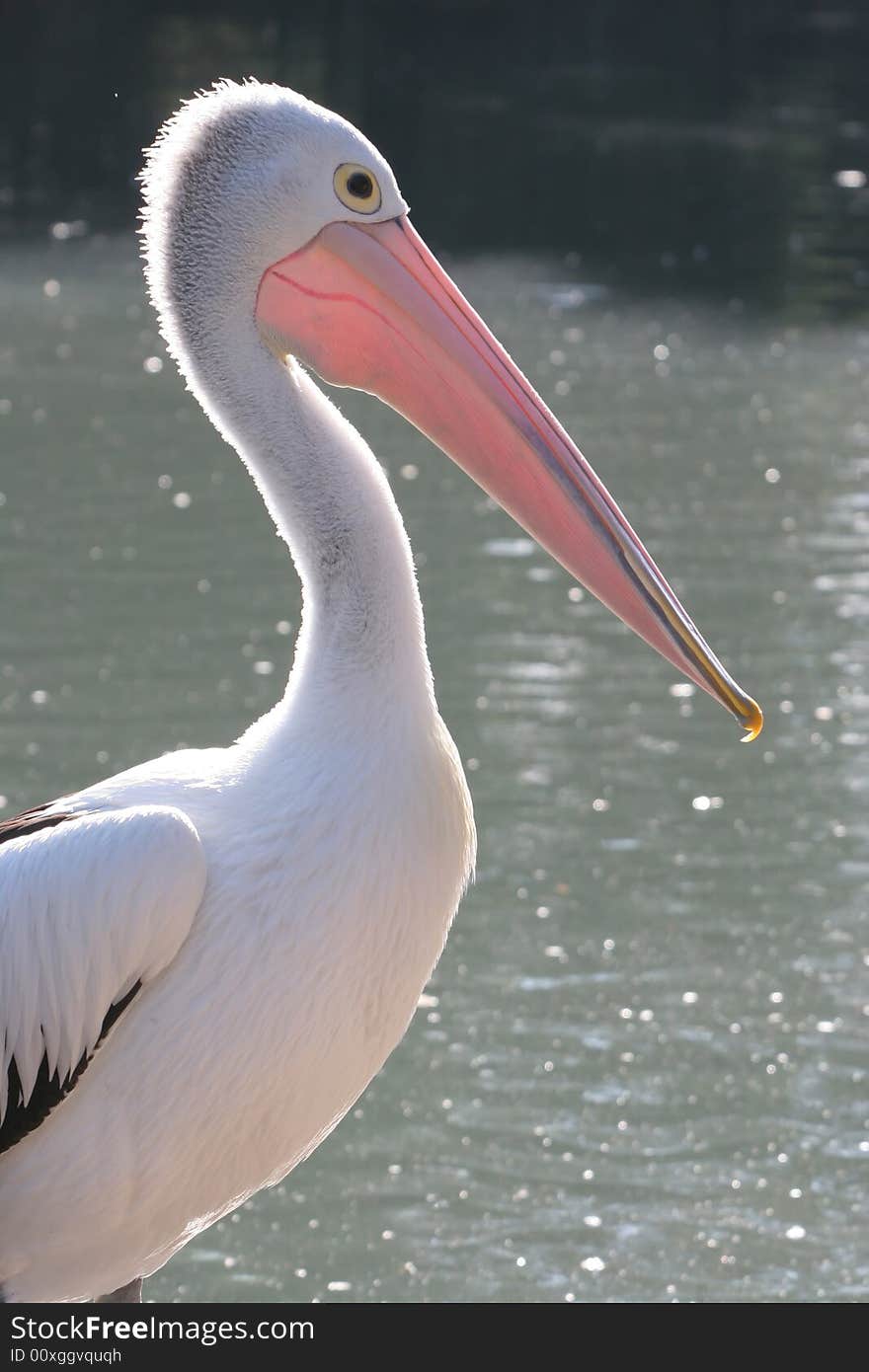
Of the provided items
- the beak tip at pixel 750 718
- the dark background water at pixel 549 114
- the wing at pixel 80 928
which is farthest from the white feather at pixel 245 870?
the dark background water at pixel 549 114

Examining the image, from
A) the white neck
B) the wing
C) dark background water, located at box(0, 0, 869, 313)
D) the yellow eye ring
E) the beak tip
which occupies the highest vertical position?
the yellow eye ring

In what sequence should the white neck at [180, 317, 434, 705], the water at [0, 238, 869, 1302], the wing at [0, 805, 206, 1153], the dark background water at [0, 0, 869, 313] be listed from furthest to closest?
1. the dark background water at [0, 0, 869, 313]
2. the water at [0, 238, 869, 1302]
3. the white neck at [180, 317, 434, 705]
4. the wing at [0, 805, 206, 1153]

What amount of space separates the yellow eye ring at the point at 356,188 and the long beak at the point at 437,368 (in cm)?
3

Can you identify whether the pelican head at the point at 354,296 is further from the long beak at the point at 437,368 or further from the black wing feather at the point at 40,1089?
the black wing feather at the point at 40,1089

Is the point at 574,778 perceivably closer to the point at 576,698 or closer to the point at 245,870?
the point at 576,698

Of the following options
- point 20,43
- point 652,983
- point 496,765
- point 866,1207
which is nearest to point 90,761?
point 496,765

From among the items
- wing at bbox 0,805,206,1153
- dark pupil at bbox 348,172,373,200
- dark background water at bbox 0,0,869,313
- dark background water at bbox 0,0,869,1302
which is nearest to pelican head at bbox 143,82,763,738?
dark pupil at bbox 348,172,373,200

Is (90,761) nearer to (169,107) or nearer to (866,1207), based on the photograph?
(866,1207)

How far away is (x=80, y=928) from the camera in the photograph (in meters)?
2.71

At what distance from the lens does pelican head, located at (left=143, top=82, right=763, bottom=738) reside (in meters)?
2.87

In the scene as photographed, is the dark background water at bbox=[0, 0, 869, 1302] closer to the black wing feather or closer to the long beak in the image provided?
the black wing feather

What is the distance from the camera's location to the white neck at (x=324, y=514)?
280cm

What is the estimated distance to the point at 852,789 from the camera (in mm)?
6309

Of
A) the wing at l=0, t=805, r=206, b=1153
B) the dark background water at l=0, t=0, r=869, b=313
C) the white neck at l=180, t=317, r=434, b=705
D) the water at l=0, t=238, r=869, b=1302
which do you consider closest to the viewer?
the wing at l=0, t=805, r=206, b=1153
